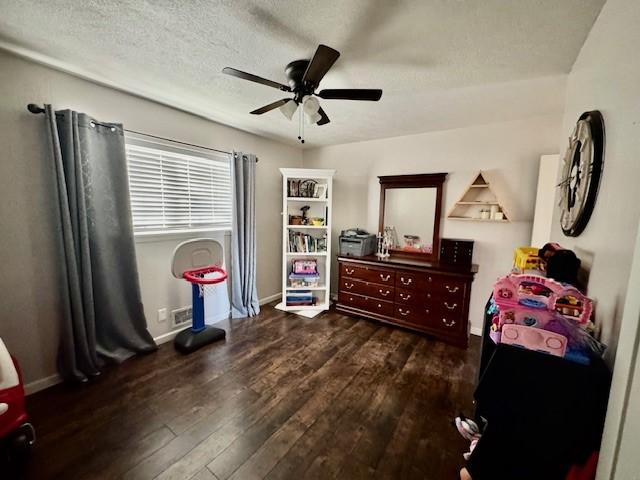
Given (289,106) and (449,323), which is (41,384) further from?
(449,323)

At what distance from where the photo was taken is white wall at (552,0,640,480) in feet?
1.96

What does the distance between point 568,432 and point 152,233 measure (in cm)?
290

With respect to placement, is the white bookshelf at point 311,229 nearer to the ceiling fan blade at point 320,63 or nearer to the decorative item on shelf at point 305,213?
the decorative item on shelf at point 305,213

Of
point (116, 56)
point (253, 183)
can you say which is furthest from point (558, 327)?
point (253, 183)

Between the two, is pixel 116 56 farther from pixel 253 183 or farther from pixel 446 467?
pixel 446 467

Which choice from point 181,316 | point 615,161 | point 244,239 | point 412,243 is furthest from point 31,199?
point 412,243

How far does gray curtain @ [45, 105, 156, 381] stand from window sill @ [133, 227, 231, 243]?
0.55 ft

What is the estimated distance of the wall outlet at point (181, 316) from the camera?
8.52 ft

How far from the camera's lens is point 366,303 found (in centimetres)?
311

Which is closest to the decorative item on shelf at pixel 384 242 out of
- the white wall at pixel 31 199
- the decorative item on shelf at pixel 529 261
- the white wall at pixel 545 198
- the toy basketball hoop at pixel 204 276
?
the white wall at pixel 545 198

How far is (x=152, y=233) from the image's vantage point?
93.7 inches

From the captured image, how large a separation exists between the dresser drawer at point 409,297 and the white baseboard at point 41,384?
120 inches

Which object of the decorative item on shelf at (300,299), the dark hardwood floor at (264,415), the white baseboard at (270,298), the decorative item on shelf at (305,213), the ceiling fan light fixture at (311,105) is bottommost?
the dark hardwood floor at (264,415)

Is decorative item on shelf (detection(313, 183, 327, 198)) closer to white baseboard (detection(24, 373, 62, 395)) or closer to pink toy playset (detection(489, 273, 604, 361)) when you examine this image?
pink toy playset (detection(489, 273, 604, 361))
